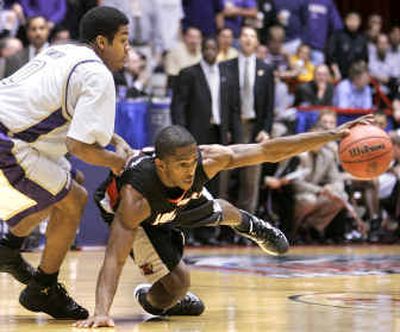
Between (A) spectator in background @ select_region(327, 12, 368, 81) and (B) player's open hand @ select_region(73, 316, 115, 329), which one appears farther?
(A) spectator in background @ select_region(327, 12, 368, 81)

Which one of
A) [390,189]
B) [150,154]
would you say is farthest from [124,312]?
[390,189]

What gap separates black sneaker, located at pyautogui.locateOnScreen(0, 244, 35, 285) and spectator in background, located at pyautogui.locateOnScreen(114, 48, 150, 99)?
19.0 feet

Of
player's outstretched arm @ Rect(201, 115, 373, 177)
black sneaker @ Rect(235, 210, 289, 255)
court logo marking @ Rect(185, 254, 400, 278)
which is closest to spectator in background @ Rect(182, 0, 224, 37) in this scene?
court logo marking @ Rect(185, 254, 400, 278)

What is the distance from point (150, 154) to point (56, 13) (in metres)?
8.07

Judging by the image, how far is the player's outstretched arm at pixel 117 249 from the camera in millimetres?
5199

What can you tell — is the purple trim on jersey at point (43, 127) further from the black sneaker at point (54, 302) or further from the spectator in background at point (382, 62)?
the spectator in background at point (382, 62)

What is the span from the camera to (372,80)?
1500cm

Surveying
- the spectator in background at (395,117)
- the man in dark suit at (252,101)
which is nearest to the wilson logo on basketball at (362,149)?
the man in dark suit at (252,101)

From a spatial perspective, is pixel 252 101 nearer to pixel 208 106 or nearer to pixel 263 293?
pixel 208 106

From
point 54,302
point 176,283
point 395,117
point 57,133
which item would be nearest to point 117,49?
point 57,133

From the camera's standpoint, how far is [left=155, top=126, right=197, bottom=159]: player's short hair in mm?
5324

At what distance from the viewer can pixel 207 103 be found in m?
11.6

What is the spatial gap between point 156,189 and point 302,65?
9342 mm

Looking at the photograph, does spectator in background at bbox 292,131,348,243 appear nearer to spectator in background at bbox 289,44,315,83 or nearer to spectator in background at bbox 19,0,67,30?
spectator in background at bbox 289,44,315,83
